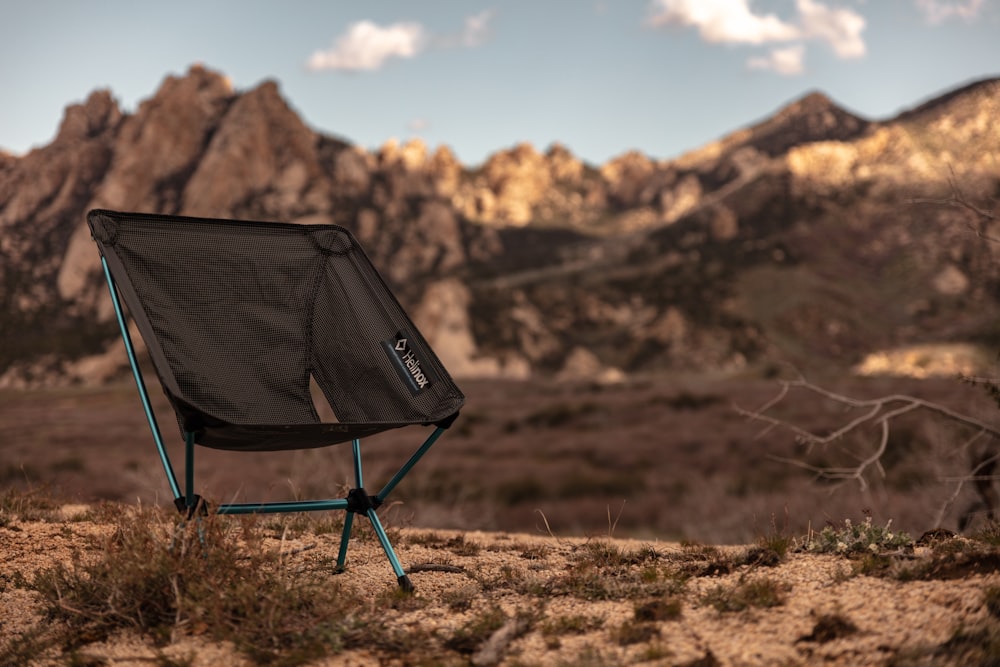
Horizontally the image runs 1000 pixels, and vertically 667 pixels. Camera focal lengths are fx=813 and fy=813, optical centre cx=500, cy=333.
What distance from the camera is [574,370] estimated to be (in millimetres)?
62562

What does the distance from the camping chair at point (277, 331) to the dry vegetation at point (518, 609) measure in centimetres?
30

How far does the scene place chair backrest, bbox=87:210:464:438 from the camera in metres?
3.87

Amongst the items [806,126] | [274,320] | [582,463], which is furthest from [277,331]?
[806,126]

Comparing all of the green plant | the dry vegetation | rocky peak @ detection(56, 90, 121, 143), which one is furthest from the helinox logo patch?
rocky peak @ detection(56, 90, 121, 143)

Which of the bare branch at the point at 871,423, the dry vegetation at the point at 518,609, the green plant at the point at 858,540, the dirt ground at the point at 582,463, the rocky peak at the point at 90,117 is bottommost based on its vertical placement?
the dirt ground at the point at 582,463

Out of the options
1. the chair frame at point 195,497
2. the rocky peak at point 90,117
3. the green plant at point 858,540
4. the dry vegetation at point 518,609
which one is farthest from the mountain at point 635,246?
the green plant at point 858,540

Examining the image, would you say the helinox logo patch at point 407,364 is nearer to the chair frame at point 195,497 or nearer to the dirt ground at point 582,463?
the chair frame at point 195,497

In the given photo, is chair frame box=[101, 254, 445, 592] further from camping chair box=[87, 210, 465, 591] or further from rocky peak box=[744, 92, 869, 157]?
rocky peak box=[744, 92, 869, 157]

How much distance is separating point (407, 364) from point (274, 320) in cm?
78

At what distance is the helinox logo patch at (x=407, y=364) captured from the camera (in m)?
4.18

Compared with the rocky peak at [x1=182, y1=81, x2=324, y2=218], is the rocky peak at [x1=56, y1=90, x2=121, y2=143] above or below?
below

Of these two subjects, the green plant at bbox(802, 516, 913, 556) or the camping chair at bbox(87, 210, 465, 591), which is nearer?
the camping chair at bbox(87, 210, 465, 591)

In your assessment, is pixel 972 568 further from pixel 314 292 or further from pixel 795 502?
pixel 795 502

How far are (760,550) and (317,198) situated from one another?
8091cm
